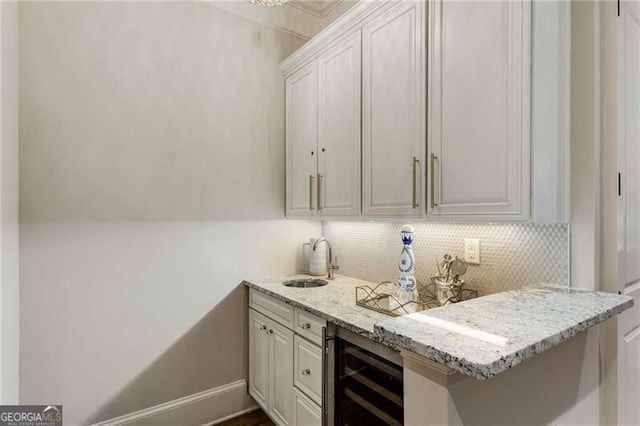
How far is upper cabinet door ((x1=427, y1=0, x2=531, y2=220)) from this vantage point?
1185 millimetres

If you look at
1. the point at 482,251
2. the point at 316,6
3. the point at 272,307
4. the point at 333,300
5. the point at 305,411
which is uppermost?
the point at 316,6

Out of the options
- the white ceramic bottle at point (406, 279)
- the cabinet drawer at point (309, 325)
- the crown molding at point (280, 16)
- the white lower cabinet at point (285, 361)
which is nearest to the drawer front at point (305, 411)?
the white lower cabinet at point (285, 361)

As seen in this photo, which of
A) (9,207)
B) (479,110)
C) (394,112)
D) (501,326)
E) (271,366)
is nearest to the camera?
(501,326)

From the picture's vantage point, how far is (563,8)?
1216mm

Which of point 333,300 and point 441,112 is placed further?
point 333,300

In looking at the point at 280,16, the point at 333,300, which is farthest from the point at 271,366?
the point at 280,16

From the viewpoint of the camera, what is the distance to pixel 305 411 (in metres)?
1.70

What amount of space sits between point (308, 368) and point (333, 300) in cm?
35

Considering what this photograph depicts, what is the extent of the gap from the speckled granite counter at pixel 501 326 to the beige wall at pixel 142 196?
1.65 meters

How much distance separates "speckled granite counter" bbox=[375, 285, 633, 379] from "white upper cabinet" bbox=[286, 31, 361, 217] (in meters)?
0.98

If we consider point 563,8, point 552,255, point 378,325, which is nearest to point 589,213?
point 552,255

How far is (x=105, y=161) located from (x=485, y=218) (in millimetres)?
1976

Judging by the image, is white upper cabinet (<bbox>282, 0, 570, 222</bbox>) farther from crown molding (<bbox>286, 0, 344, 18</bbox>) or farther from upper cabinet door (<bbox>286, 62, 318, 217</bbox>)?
crown molding (<bbox>286, 0, 344, 18</bbox>)

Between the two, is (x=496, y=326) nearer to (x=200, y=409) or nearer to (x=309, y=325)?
(x=309, y=325)
